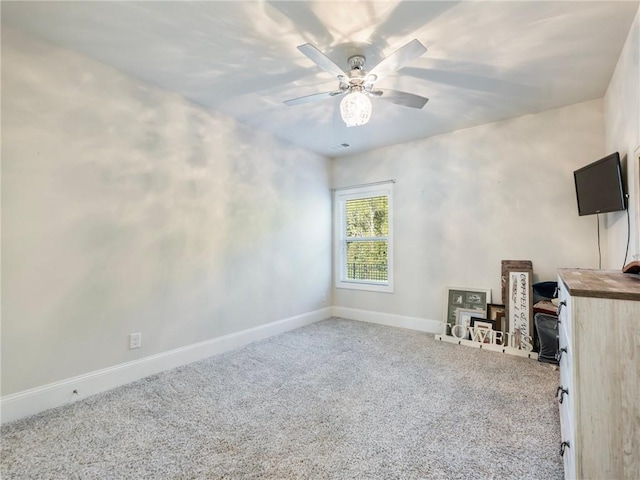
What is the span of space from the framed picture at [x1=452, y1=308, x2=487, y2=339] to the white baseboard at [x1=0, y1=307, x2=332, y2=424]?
86.1 inches

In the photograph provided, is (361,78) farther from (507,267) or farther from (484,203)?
(507,267)

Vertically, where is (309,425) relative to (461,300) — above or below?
below

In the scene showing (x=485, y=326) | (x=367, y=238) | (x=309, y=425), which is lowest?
(x=309, y=425)

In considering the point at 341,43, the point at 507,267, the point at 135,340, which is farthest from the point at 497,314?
the point at 135,340

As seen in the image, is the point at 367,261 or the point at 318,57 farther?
the point at 367,261

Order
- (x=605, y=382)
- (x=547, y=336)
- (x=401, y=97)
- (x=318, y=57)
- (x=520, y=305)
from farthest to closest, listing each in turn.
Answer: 1. (x=520, y=305)
2. (x=547, y=336)
3. (x=401, y=97)
4. (x=318, y=57)
5. (x=605, y=382)

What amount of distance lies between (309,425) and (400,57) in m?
2.24

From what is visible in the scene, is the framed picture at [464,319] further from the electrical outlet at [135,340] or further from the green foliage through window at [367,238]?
the electrical outlet at [135,340]

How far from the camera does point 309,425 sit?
1.85 metres

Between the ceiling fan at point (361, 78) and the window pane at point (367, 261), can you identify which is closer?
the ceiling fan at point (361, 78)

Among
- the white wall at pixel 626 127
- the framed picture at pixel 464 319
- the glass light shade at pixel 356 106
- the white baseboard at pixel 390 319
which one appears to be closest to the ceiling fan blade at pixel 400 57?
the glass light shade at pixel 356 106

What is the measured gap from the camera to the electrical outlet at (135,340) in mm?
2492

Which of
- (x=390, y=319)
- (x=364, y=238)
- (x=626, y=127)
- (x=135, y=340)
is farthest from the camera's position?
(x=364, y=238)

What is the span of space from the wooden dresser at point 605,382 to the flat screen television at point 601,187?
1.44m
